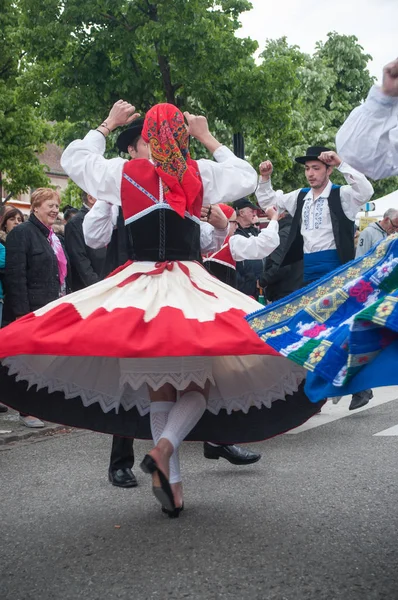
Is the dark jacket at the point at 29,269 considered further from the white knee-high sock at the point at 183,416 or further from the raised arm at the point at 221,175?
the white knee-high sock at the point at 183,416

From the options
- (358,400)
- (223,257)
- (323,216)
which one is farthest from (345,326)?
(358,400)

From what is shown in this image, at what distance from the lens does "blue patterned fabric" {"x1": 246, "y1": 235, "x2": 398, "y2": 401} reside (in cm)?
278

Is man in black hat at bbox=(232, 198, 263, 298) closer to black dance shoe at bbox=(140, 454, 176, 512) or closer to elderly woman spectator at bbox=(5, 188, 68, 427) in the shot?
elderly woman spectator at bbox=(5, 188, 68, 427)

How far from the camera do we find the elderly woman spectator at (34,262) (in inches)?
294

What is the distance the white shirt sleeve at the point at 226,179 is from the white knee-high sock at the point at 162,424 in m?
1.08

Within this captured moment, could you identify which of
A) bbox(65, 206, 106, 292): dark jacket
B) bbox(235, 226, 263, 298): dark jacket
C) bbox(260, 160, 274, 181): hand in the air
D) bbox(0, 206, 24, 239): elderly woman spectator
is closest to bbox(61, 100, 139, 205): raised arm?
bbox(260, 160, 274, 181): hand in the air

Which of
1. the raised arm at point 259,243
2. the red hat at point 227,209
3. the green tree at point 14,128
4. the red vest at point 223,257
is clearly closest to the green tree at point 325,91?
the green tree at point 14,128

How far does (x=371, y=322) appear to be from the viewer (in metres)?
2.78

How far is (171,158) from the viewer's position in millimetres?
4340

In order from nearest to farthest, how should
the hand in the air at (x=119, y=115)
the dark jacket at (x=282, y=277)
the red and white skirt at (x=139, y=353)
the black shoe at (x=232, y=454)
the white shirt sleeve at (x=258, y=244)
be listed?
the red and white skirt at (x=139, y=353) < the hand in the air at (x=119, y=115) < the black shoe at (x=232, y=454) < the white shirt sleeve at (x=258, y=244) < the dark jacket at (x=282, y=277)

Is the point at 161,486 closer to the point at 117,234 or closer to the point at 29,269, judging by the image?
the point at 117,234

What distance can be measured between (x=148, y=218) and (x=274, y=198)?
331cm

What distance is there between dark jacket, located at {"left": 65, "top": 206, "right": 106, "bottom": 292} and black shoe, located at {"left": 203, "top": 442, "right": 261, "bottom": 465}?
341 cm

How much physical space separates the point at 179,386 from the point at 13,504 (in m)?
1.33
